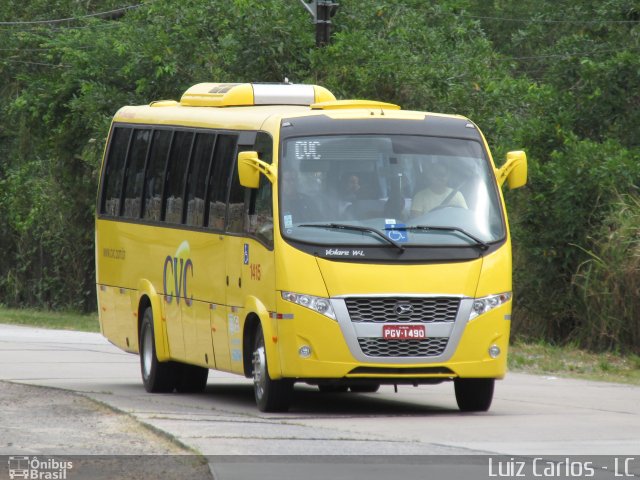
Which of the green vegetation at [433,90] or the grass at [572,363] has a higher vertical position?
the green vegetation at [433,90]

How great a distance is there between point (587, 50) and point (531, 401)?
14.4 meters

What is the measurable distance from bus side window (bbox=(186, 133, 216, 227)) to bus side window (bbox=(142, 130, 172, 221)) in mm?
886

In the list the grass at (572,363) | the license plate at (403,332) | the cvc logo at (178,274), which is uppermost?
the license plate at (403,332)

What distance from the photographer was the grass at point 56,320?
34.2m

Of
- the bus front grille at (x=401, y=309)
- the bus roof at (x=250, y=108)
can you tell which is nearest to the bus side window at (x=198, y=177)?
the bus roof at (x=250, y=108)

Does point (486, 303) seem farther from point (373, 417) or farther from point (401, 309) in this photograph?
point (373, 417)

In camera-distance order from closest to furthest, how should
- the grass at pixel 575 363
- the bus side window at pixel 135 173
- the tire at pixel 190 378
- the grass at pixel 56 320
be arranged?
the tire at pixel 190 378 < the bus side window at pixel 135 173 < the grass at pixel 575 363 < the grass at pixel 56 320

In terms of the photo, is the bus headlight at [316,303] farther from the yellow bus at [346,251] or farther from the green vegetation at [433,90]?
the green vegetation at [433,90]

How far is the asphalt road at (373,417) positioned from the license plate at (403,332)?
686 millimetres

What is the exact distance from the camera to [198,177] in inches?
661

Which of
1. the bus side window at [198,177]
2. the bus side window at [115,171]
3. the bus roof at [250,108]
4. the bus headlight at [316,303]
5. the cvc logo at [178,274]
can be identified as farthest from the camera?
the bus side window at [115,171]

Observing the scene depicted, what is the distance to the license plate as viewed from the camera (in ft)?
45.7

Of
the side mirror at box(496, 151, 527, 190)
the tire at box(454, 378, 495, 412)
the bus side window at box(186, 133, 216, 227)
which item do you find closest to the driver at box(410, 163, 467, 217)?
the side mirror at box(496, 151, 527, 190)

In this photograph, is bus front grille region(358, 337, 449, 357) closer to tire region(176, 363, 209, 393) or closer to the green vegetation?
tire region(176, 363, 209, 393)
